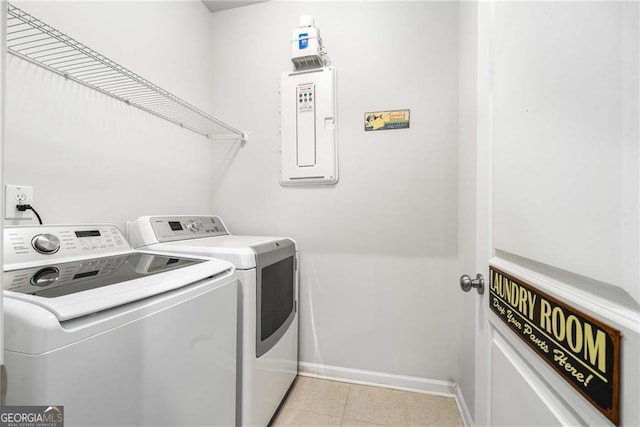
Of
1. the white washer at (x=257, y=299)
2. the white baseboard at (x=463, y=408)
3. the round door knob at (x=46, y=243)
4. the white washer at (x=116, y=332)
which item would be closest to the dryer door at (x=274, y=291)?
the white washer at (x=257, y=299)

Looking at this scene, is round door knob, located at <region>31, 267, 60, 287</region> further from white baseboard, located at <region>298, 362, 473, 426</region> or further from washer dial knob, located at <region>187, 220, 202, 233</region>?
white baseboard, located at <region>298, 362, 473, 426</region>

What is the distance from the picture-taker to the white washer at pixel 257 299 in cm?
112

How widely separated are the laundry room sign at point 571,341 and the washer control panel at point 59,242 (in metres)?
1.49

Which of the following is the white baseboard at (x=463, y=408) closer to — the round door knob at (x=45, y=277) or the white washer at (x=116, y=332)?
the white washer at (x=116, y=332)

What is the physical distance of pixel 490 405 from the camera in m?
0.78

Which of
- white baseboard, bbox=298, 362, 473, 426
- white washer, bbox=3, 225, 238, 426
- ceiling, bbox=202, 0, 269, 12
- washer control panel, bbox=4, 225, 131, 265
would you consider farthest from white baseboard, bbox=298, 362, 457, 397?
ceiling, bbox=202, 0, 269, 12


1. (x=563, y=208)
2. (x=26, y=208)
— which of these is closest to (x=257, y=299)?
(x=26, y=208)

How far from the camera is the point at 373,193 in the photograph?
1746mm

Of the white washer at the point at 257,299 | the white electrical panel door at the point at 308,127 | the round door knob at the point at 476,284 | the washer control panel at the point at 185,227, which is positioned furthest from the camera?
the white electrical panel door at the point at 308,127

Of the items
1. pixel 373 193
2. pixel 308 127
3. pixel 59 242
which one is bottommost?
pixel 59 242

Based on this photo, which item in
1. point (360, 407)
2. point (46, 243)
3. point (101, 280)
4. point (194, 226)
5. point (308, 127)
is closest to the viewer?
point (101, 280)

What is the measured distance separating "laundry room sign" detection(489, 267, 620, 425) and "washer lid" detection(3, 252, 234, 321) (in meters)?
0.88

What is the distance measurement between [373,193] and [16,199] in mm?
1692

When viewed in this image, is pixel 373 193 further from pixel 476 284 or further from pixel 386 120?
pixel 476 284
